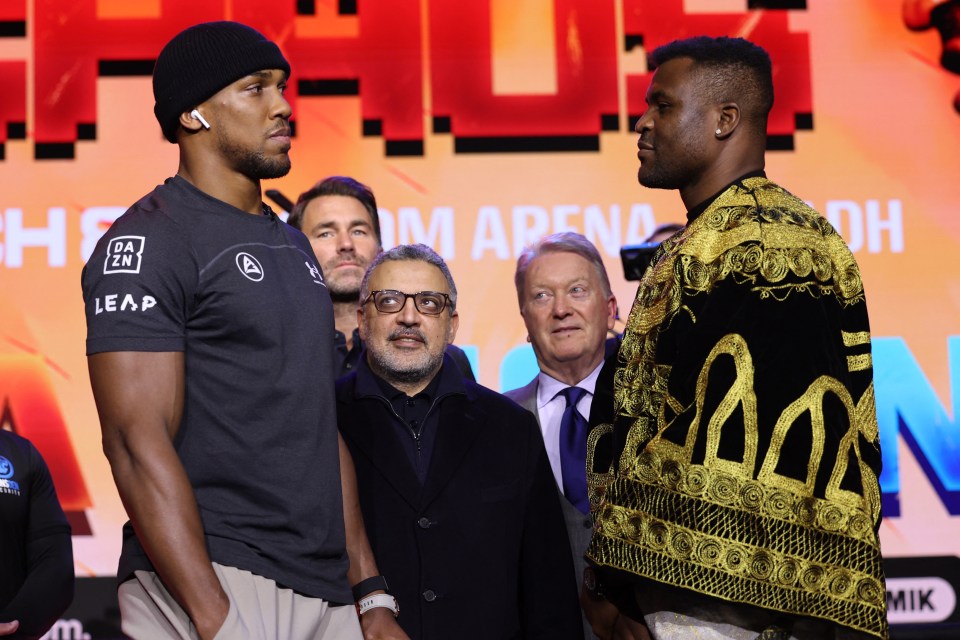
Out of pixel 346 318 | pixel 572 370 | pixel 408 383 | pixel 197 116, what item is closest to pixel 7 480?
pixel 346 318

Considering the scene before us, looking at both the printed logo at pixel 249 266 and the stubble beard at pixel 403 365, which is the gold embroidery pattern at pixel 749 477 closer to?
the printed logo at pixel 249 266

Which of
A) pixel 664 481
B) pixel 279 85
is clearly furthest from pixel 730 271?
pixel 279 85

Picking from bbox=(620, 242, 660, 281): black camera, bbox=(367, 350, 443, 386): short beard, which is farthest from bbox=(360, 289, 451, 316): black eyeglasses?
bbox=(620, 242, 660, 281): black camera

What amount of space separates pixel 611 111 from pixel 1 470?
2.75m

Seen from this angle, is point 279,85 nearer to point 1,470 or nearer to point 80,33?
point 1,470

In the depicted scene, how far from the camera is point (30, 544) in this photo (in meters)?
3.80

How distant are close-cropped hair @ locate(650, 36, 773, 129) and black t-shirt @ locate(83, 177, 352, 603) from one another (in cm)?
88

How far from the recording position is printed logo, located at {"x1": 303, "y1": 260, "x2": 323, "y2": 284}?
2.04 metres

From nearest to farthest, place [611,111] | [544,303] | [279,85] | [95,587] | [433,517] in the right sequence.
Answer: [279,85] → [433,517] → [544,303] → [95,587] → [611,111]

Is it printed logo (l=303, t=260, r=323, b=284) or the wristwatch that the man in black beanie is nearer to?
printed logo (l=303, t=260, r=323, b=284)

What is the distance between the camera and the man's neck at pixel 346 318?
144 inches

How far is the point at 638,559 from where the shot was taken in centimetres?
187

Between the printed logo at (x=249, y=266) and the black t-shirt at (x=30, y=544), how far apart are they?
7.52 ft

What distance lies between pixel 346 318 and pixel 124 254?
188 centimetres
